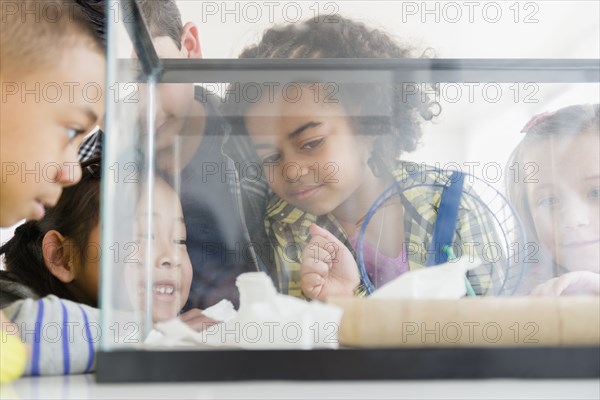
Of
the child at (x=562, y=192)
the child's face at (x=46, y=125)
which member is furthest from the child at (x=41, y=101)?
the child at (x=562, y=192)

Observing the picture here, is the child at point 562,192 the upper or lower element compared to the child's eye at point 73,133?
lower

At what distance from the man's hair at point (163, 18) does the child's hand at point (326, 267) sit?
14.7 inches

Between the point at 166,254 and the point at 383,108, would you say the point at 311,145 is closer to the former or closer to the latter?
the point at 383,108

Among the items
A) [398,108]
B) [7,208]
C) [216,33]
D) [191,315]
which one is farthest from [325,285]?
[7,208]

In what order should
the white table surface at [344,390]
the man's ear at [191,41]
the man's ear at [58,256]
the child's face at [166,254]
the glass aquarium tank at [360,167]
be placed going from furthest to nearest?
the man's ear at [58,256]
the man's ear at [191,41]
the glass aquarium tank at [360,167]
the child's face at [166,254]
the white table surface at [344,390]

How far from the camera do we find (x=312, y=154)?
111 cm

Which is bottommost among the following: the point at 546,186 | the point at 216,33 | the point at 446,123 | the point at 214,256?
the point at 214,256

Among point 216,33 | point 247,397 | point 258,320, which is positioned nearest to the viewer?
point 247,397

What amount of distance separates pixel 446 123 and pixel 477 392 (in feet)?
1.84

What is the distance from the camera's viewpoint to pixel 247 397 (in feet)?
2.13

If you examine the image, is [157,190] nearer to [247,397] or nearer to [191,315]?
[191,315]

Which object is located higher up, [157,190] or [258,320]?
[157,190]

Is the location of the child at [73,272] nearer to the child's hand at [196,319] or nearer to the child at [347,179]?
the child's hand at [196,319]

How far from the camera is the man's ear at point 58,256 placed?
1.28m
